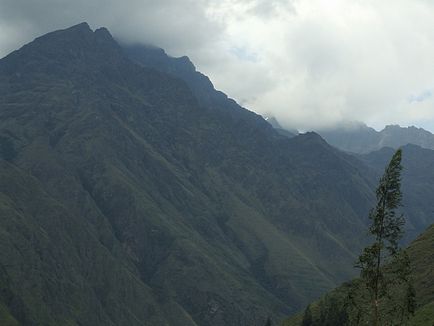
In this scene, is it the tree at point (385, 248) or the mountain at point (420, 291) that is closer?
the tree at point (385, 248)

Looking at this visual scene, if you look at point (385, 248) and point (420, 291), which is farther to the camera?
point (420, 291)

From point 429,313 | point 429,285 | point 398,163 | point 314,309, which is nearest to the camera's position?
point 398,163

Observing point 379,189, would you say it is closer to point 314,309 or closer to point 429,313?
point 429,313

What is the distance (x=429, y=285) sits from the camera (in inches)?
5103

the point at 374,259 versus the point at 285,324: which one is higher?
the point at 374,259

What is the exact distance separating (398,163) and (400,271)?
7.83 metres

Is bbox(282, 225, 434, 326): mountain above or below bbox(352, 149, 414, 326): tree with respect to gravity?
below

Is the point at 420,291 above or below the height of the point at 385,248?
below

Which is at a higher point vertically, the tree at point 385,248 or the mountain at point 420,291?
the tree at point 385,248

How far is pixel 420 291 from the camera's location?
5037 inches

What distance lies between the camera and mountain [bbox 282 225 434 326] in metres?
98.9

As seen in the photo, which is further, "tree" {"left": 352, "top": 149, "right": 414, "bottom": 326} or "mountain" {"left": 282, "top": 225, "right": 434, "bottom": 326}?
"mountain" {"left": 282, "top": 225, "right": 434, "bottom": 326}

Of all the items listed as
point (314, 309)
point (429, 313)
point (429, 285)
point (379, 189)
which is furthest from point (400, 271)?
point (314, 309)

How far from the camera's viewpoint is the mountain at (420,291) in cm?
9886
